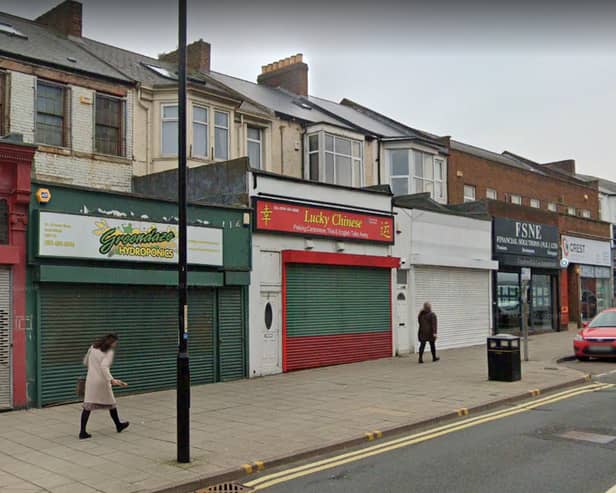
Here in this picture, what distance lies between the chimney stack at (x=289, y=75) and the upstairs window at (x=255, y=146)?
780cm

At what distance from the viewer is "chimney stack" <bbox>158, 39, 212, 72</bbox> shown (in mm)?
26188

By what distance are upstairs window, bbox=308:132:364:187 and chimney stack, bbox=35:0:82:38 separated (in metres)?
8.97

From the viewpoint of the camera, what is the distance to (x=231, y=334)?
1495 cm

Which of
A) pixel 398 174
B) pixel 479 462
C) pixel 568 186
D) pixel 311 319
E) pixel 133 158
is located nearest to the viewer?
pixel 479 462

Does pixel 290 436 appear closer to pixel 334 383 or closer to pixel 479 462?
pixel 479 462

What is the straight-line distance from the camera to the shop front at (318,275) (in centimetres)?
1574

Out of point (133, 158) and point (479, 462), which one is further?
point (133, 158)

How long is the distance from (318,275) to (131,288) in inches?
216

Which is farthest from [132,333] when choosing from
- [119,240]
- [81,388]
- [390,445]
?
[390,445]

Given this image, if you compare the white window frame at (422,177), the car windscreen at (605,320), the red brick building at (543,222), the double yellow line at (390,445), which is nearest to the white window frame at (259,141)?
the white window frame at (422,177)

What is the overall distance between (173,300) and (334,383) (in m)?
3.91

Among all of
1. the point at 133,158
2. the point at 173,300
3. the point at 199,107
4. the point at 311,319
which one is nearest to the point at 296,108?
the point at 199,107

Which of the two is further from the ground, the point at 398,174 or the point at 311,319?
the point at 398,174

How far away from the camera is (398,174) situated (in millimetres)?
Result: 26250
